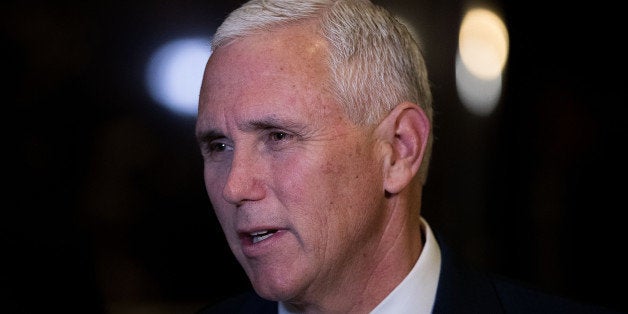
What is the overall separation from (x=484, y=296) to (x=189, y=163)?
3.30 feet

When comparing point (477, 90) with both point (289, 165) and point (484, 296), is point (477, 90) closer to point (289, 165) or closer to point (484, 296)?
point (484, 296)

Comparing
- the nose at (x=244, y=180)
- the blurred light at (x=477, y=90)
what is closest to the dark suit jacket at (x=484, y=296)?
the nose at (x=244, y=180)

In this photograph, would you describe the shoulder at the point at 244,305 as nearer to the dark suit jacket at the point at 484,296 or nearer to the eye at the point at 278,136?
the dark suit jacket at the point at 484,296

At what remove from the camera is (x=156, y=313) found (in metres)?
2.45

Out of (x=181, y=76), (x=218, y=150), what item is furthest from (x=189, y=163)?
(x=218, y=150)

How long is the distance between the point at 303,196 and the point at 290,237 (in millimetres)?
89

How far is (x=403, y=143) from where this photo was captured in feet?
5.80

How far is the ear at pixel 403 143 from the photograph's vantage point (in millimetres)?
1739

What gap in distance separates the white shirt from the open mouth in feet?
0.88

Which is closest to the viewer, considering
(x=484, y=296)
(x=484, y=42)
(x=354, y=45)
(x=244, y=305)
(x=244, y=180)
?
(x=244, y=180)

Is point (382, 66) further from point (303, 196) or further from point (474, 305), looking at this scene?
point (474, 305)

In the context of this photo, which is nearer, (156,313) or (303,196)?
(303,196)

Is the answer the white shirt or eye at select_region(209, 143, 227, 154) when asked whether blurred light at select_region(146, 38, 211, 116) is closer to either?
eye at select_region(209, 143, 227, 154)

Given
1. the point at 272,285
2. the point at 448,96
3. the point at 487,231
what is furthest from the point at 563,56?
the point at 272,285
